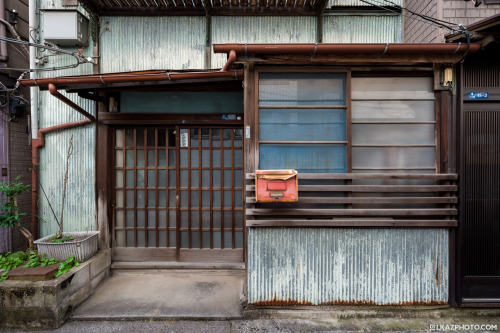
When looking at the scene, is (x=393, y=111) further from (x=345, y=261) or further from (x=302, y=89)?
(x=345, y=261)

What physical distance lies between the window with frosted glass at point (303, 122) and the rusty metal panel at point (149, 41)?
2288mm

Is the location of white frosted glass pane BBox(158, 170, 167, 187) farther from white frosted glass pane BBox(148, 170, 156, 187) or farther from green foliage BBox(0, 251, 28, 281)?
green foliage BBox(0, 251, 28, 281)

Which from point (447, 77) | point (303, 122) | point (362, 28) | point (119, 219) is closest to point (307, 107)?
point (303, 122)

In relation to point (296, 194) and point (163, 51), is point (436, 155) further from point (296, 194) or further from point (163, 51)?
point (163, 51)

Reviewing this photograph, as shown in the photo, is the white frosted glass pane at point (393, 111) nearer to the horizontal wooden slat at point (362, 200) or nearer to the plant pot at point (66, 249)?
the horizontal wooden slat at point (362, 200)

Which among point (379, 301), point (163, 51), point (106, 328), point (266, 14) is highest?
point (266, 14)

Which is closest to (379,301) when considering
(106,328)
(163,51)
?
(106,328)

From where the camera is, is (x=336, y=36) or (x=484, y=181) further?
(x=336, y=36)

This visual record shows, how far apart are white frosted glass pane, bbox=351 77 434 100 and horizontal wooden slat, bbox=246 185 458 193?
1.47 meters

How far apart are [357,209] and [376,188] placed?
45cm

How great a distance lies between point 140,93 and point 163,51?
1066 mm

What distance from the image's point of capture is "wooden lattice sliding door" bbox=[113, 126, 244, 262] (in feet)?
17.2

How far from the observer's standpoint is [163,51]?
5.24 meters

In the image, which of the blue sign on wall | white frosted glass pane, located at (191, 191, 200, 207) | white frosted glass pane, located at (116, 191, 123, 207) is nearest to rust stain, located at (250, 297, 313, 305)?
white frosted glass pane, located at (191, 191, 200, 207)
